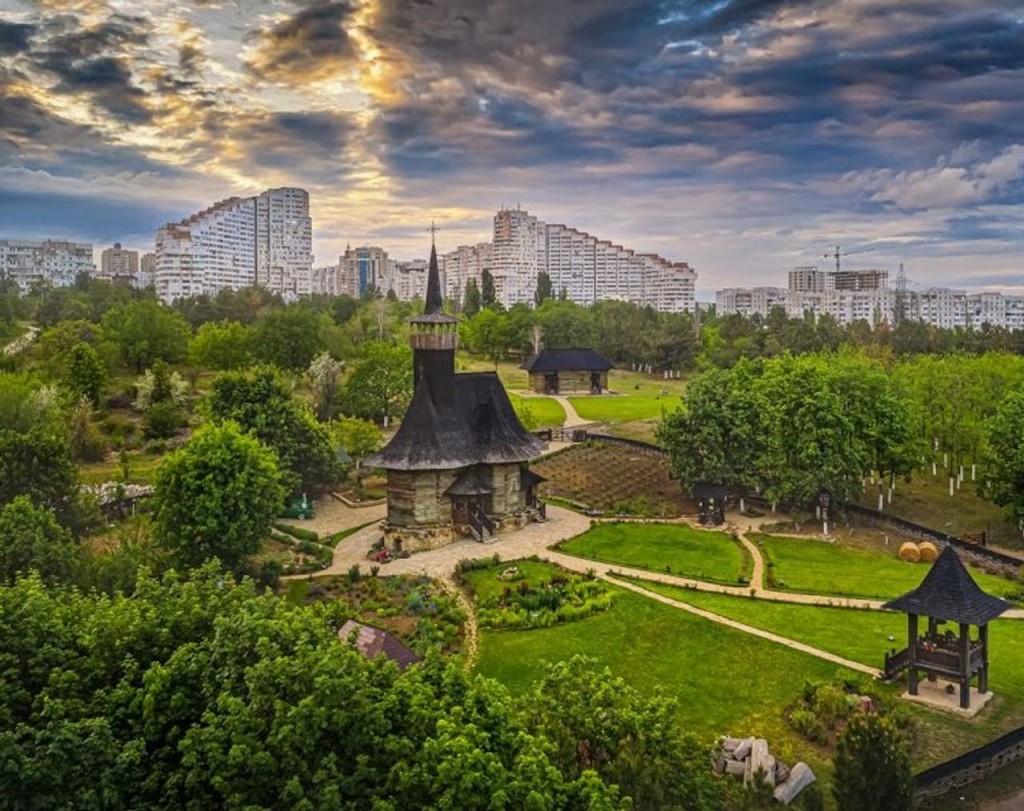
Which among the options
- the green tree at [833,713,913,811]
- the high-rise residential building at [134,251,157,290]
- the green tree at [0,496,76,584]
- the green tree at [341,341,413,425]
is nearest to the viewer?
the green tree at [833,713,913,811]

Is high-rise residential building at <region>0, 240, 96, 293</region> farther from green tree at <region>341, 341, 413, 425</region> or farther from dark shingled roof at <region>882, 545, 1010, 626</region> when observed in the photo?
dark shingled roof at <region>882, 545, 1010, 626</region>

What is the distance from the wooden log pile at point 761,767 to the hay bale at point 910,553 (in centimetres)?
2035

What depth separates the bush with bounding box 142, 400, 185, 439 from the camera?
53.9m

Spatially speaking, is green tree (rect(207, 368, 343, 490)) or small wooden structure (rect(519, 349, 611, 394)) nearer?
green tree (rect(207, 368, 343, 490))

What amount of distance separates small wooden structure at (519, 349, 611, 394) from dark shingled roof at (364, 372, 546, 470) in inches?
Answer: 1539

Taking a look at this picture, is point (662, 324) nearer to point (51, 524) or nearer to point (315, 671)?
point (51, 524)

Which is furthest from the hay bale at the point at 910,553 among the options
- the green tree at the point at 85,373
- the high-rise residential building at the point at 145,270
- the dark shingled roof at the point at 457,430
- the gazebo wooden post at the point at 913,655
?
the high-rise residential building at the point at 145,270

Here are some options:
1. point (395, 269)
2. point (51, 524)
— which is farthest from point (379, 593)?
point (395, 269)

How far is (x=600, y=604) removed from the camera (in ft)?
95.8

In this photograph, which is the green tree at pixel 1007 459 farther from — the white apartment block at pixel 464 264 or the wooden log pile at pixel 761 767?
the white apartment block at pixel 464 264

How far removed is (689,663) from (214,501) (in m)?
17.4

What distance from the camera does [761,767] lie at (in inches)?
722

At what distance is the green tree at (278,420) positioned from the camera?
136 ft

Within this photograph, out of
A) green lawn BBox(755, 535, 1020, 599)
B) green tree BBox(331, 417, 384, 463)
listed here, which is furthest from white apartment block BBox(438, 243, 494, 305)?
green lawn BBox(755, 535, 1020, 599)
